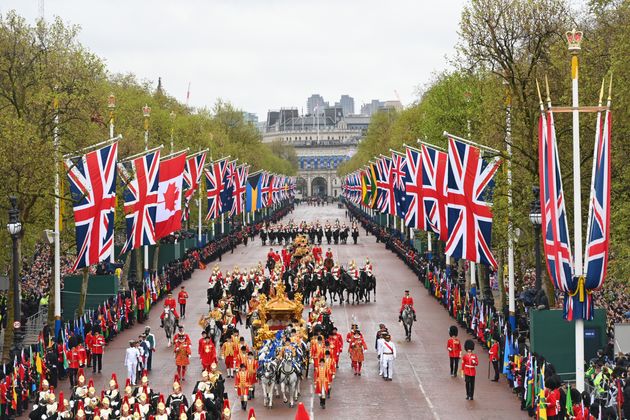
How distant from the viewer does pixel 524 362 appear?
932 inches

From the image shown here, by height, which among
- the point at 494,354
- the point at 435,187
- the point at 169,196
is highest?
the point at 435,187

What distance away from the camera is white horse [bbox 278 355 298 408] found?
22938mm

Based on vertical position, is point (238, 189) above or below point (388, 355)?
above

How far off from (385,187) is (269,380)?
130 ft

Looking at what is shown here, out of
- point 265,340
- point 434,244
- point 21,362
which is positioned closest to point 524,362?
point 265,340

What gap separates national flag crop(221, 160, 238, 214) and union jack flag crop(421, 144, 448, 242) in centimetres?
2573

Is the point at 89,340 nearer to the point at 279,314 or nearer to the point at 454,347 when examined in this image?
the point at 279,314

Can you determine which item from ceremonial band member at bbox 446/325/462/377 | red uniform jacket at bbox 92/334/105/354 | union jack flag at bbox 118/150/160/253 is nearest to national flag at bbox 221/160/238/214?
union jack flag at bbox 118/150/160/253

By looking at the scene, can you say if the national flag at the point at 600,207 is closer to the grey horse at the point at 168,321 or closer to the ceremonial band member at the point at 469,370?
the ceremonial band member at the point at 469,370

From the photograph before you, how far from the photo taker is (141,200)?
34688 mm

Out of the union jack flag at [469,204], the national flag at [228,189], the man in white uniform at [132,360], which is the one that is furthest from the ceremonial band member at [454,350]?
the national flag at [228,189]

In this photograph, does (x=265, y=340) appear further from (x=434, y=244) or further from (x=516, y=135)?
(x=434, y=244)

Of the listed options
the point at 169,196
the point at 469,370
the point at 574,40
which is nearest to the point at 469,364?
the point at 469,370

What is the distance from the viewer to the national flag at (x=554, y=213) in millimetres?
19203
